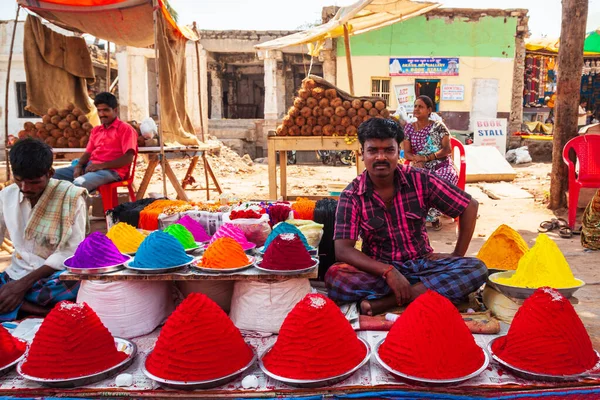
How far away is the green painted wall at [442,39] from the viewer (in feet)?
43.5

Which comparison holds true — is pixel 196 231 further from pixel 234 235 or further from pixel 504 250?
pixel 504 250

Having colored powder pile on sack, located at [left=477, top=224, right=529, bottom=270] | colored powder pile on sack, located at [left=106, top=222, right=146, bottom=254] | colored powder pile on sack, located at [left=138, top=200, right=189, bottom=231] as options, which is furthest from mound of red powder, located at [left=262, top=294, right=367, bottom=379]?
colored powder pile on sack, located at [left=138, top=200, right=189, bottom=231]

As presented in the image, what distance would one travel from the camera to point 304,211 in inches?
141

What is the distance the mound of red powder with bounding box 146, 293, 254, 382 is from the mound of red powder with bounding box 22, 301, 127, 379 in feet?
0.63

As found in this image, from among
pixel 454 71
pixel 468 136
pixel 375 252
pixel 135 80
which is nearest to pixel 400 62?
pixel 454 71

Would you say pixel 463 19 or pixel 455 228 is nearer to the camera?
pixel 455 228

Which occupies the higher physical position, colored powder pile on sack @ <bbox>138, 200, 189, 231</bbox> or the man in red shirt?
the man in red shirt

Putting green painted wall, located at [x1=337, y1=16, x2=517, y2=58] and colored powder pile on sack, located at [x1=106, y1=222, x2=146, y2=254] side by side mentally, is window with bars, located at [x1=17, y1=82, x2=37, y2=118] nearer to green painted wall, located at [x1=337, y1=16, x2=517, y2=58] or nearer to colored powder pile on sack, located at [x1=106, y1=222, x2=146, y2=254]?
green painted wall, located at [x1=337, y1=16, x2=517, y2=58]

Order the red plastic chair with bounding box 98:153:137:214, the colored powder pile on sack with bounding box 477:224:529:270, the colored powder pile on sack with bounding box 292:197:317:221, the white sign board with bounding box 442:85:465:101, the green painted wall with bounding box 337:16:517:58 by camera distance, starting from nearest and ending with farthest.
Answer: the colored powder pile on sack with bounding box 477:224:529:270
the colored powder pile on sack with bounding box 292:197:317:221
the red plastic chair with bounding box 98:153:137:214
the green painted wall with bounding box 337:16:517:58
the white sign board with bounding box 442:85:465:101

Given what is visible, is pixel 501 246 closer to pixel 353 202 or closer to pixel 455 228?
pixel 353 202

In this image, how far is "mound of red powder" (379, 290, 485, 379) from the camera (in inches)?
65.6

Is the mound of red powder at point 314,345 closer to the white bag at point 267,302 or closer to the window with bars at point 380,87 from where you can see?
the white bag at point 267,302

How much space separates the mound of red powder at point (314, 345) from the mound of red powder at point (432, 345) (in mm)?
166

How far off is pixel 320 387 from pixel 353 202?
103 cm
